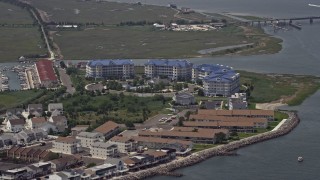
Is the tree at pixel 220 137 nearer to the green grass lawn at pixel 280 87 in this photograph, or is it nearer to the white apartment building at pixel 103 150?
the white apartment building at pixel 103 150

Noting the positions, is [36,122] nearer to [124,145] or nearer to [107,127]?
[107,127]

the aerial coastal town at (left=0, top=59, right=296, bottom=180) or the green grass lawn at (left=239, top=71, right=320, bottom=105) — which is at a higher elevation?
the green grass lawn at (left=239, top=71, right=320, bottom=105)

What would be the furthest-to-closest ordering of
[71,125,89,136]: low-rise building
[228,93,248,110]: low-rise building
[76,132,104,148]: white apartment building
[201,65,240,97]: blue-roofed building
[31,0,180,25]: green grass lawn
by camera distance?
[31,0,180,25]: green grass lawn < [201,65,240,97]: blue-roofed building < [228,93,248,110]: low-rise building < [71,125,89,136]: low-rise building < [76,132,104,148]: white apartment building

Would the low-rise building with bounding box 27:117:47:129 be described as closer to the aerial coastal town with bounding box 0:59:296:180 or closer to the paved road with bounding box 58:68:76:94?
the aerial coastal town with bounding box 0:59:296:180

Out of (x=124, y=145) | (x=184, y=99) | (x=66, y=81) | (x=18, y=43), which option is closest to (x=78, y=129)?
(x=124, y=145)

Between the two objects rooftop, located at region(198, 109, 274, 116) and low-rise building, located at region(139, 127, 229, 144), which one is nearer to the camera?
low-rise building, located at region(139, 127, 229, 144)

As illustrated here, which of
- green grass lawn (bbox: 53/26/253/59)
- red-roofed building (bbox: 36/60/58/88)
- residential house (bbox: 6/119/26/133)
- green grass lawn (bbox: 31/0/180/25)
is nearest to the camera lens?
residential house (bbox: 6/119/26/133)

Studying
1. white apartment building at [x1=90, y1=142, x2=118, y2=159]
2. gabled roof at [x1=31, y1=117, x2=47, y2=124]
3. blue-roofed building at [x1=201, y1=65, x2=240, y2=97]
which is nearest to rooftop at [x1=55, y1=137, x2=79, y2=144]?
white apartment building at [x1=90, y1=142, x2=118, y2=159]

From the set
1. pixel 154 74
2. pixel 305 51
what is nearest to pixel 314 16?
pixel 305 51

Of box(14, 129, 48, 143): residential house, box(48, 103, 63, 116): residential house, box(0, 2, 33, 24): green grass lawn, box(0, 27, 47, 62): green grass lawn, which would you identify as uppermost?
box(0, 2, 33, 24): green grass lawn
